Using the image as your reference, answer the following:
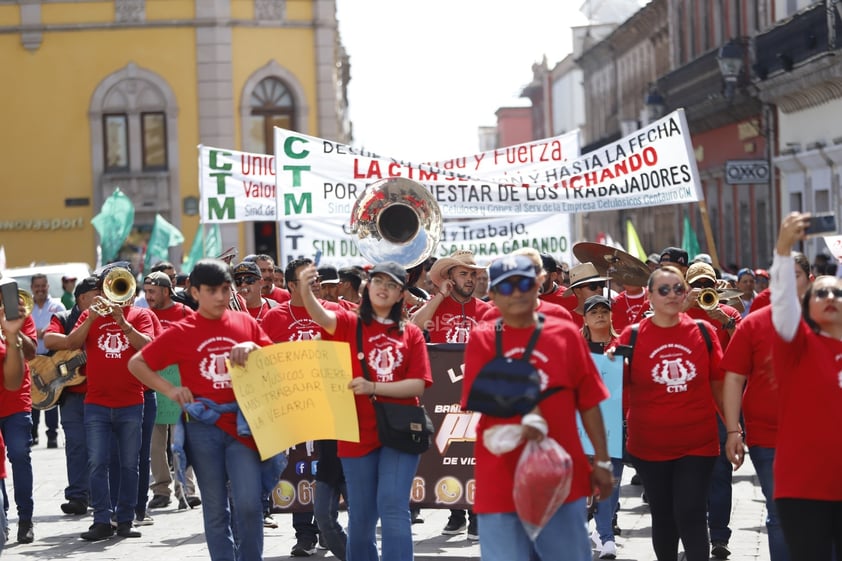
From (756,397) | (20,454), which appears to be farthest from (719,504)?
(20,454)

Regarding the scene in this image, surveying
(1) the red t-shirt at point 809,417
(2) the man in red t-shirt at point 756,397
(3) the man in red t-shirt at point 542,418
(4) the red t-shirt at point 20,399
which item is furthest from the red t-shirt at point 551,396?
(4) the red t-shirt at point 20,399

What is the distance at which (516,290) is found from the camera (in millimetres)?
6988

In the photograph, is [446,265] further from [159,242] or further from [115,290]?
[159,242]

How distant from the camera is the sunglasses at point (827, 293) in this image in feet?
23.4

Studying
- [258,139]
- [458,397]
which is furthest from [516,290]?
[258,139]

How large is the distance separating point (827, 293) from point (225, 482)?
3.25m

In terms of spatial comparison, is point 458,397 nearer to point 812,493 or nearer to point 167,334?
point 167,334

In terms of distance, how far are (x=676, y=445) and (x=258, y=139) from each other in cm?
3461

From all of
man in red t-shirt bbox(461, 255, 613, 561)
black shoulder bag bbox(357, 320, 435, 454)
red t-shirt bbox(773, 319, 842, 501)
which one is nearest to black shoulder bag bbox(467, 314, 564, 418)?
man in red t-shirt bbox(461, 255, 613, 561)

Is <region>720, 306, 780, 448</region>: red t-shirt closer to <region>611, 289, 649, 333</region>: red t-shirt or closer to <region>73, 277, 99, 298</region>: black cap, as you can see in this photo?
<region>611, 289, 649, 333</region>: red t-shirt

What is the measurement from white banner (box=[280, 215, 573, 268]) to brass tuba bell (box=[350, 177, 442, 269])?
5.79 m

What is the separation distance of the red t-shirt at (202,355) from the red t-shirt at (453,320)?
2.89m

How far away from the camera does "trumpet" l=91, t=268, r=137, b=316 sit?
11.5m

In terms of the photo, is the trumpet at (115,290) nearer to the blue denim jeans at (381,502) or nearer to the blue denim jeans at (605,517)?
the blue denim jeans at (381,502)
